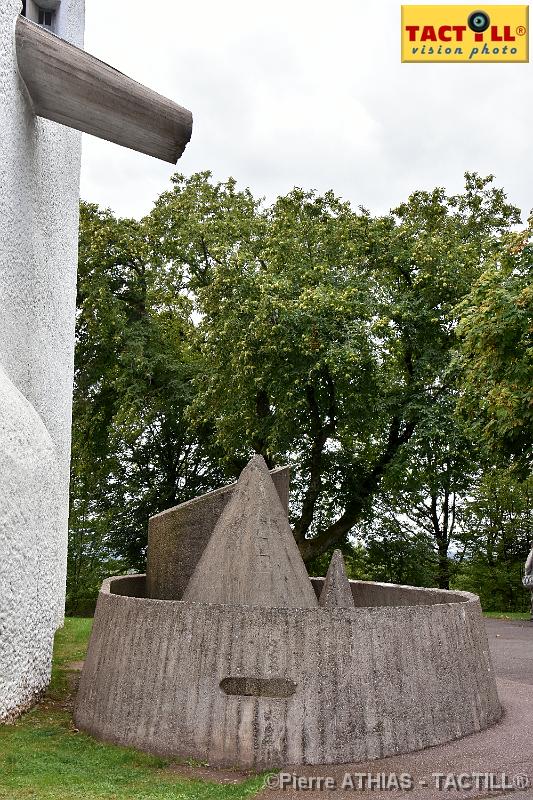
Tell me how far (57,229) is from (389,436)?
12.2 metres

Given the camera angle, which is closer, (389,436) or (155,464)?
(389,436)

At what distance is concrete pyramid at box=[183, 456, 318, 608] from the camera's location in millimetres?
7359

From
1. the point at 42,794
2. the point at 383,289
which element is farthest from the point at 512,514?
the point at 42,794

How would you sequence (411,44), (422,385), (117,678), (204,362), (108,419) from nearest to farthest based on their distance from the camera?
(117,678)
(411,44)
(422,385)
(204,362)
(108,419)

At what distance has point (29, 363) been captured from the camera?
9766 millimetres

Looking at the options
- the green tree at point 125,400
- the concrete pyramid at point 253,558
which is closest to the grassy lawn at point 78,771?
the concrete pyramid at point 253,558

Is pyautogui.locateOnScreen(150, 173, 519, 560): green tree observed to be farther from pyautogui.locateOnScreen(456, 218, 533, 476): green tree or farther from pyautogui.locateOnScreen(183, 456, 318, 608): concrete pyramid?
pyautogui.locateOnScreen(183, 456, 318, 608): concrete pyramid

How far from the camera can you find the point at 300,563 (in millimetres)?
7812

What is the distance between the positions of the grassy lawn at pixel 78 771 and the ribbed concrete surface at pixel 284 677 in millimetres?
241

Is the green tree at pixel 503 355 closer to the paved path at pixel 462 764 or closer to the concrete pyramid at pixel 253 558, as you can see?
the paved path at pixel 462 764

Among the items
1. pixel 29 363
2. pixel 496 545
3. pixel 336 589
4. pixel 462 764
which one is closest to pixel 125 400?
pixel 496 545

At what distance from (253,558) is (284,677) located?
60.4 inches

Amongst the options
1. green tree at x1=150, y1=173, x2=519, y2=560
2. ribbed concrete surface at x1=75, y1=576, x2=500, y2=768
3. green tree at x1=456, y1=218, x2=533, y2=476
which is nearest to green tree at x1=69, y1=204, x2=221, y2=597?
green tree at x1=150, y1=173, x2=519, y2=560

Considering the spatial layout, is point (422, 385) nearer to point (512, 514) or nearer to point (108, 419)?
point (512, 514)
